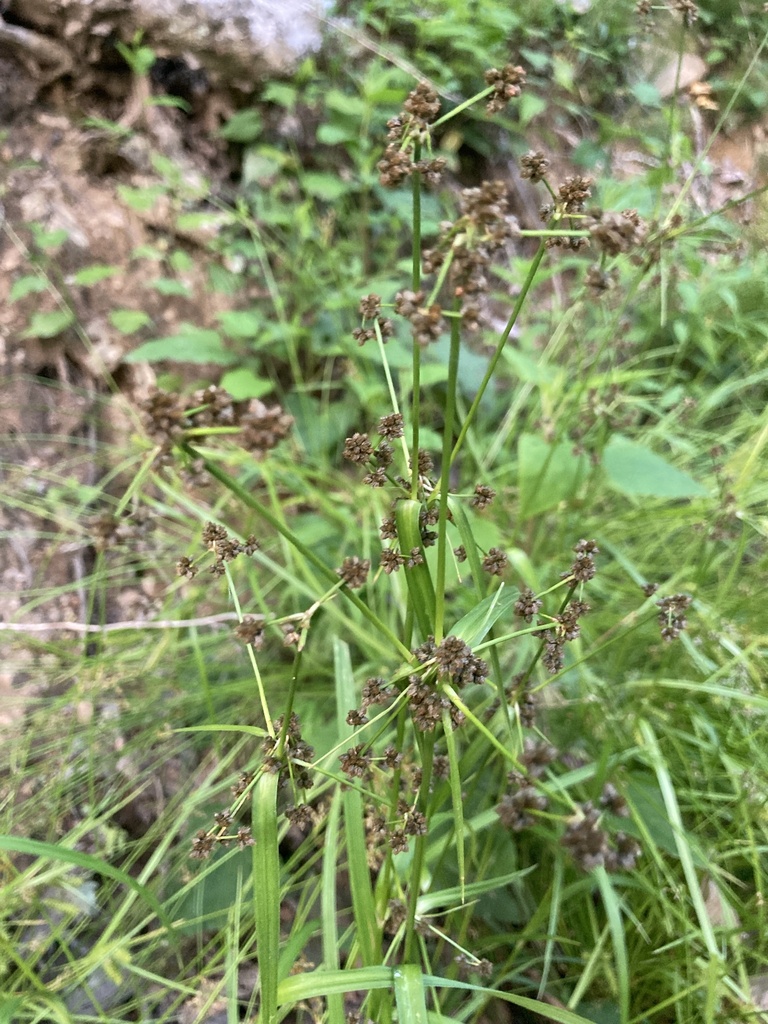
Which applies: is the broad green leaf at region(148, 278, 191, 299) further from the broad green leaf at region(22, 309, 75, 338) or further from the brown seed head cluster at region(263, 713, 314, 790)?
the brown seed head cluster at region(263, 713, 314, 790)

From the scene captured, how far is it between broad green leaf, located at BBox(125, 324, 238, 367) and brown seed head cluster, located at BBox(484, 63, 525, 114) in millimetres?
1052

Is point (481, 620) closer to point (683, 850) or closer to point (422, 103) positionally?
point (422, 103)

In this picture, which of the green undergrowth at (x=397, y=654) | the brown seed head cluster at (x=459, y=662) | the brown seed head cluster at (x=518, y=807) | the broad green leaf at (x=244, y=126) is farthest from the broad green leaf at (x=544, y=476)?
the broad green leaf at (x=244, y=126)

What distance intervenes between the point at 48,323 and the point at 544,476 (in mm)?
1232

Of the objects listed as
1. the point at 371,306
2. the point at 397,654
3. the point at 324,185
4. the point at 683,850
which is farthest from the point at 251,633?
the point at 324,185

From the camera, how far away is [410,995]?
0.52 m

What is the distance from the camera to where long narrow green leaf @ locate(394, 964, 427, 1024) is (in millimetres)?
510

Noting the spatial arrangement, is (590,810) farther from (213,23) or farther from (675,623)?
(213,23)

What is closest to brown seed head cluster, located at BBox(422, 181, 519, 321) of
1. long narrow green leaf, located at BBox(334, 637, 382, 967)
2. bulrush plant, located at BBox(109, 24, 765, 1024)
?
bulrush plant, located at BBox(109, 24, 765, 1024)

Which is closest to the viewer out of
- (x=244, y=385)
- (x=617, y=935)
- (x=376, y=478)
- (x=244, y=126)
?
(x=376, y=478)

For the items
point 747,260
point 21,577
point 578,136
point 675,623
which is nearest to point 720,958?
point 675,623

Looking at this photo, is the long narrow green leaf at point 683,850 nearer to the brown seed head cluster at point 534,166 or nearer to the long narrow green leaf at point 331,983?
the long narrow green leaf at point 331,983

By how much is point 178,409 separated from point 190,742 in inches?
34.7

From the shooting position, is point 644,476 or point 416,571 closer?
point 416,571
